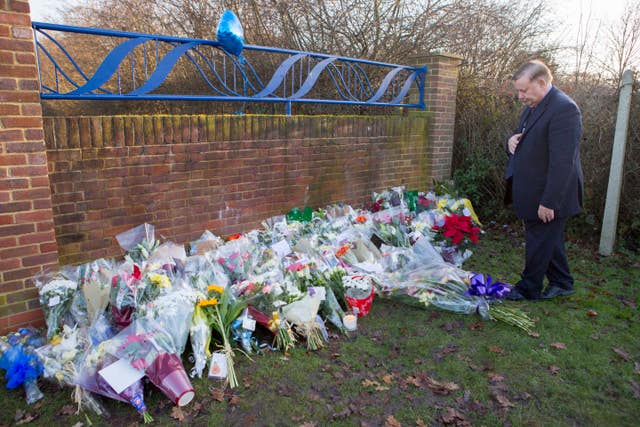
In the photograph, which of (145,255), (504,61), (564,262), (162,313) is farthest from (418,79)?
(162,313)

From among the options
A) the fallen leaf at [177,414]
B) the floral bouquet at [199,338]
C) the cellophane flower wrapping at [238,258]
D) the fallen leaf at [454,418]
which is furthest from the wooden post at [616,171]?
the fallen leaf at [177,414]

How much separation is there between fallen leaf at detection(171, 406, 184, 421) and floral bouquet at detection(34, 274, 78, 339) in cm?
100

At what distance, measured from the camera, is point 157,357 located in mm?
2553

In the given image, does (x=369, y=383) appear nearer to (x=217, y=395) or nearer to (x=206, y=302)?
(x=217, y=395)

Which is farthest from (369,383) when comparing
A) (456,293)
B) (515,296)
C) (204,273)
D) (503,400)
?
(515,296)

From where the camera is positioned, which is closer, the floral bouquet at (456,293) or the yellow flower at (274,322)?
the yellow flower at (274,322)

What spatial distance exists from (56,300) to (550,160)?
11.4 feet

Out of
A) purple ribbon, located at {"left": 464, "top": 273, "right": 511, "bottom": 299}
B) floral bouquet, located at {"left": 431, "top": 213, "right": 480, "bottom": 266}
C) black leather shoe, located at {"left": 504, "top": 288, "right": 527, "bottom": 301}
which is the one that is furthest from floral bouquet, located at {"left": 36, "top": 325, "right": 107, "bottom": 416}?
floral bouquet, located at {"left": 431, "top": 213, "right": 480, "bottom": 266}

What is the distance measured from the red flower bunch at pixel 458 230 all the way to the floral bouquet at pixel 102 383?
3.24 m

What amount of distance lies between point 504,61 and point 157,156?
660cm

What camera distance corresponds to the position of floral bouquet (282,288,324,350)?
122 inches

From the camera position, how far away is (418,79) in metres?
6.41

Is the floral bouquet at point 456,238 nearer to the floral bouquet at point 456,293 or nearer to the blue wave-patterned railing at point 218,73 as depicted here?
the floral bouquet at point 456,293

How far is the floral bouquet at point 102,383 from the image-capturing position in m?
2.44
